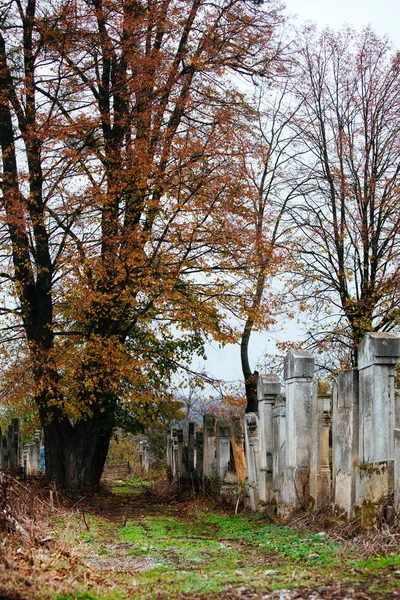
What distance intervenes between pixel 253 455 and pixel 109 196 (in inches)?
219

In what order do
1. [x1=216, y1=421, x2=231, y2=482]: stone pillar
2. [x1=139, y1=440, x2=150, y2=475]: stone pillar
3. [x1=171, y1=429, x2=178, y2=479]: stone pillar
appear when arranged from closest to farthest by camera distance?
[x1=216, y1=421, x2=231, y2=482]: stone pillar < [x1=171, y1=429, x2=178, y2=479]: stone pillar < [x1=139, y1=440, x2=150, y2=475]: stone pillar

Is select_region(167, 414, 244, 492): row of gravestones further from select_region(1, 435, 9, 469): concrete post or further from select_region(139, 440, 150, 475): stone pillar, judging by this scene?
select_region(139, 440, 150, 475): stone pillar

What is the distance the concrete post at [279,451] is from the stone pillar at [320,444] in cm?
126

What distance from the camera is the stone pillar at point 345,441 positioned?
10.1 m

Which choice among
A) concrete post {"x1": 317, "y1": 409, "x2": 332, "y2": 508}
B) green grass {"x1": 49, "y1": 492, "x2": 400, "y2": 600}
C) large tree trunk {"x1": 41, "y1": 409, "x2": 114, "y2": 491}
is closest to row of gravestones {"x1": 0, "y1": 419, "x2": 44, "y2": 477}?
large tree trunk {"x1": 41, "y1": 409, "x2": 114, "y2": 491}

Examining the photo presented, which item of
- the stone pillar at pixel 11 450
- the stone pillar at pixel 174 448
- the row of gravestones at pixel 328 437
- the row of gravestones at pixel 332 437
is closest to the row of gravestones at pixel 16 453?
the stone pillar at pixel 11 450

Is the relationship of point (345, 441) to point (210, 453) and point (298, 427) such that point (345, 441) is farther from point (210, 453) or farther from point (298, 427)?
point (210, 453)

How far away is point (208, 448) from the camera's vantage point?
18.5 m

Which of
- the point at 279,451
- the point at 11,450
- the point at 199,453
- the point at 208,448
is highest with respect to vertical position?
the point at 279,451

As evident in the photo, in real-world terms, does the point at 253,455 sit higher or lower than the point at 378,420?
lower

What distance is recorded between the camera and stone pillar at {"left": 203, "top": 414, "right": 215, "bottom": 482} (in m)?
18.3

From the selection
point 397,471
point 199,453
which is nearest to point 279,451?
point 397,471

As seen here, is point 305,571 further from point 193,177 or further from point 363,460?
point 193,177

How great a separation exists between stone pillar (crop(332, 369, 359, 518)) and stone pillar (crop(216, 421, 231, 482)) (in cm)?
671
